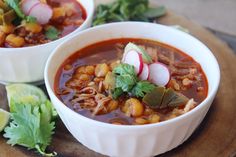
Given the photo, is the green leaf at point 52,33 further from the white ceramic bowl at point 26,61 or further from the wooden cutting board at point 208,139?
the wooden cutting board at point 208,139

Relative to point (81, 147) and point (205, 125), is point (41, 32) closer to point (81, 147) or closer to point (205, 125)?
point (81, 147)

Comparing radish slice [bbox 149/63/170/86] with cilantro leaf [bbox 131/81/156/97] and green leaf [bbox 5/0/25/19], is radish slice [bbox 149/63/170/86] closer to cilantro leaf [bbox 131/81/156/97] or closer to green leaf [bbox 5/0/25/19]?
cilantro leaf [bbox 131/81/156/97]

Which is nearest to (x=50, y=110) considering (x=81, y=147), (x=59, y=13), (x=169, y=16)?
Result: (x=81, y=147)

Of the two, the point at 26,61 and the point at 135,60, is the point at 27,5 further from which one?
the point at 135,60

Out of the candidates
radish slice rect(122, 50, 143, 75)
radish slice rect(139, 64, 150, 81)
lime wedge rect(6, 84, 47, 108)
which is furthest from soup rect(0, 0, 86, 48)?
radish slice rect(139, 64, 150, 81)

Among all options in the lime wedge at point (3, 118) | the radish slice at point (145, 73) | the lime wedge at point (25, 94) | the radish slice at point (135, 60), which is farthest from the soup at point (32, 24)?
the radish slice at point (145, 73)

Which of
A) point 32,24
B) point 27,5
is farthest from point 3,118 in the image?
point 27,5
